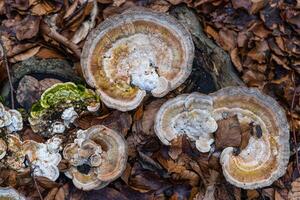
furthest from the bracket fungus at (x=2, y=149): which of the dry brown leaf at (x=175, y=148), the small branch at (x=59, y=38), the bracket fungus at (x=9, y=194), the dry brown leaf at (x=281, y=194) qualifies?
the dry brown leaf at (x=281, y=194)

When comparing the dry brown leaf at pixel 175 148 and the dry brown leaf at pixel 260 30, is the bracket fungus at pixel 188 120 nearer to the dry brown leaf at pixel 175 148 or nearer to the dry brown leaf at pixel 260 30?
the dry brown leaf at pixel 175 148

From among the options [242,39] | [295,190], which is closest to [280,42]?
[242,39]

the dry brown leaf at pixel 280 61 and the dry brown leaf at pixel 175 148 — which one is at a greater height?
the dry brown leaf at pixel 280 61

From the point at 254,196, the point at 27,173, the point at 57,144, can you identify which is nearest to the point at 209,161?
the point at 254,196

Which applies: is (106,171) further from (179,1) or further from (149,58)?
(179,1)

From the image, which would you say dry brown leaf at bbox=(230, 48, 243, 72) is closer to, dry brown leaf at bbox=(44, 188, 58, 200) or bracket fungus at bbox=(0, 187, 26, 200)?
dry brown leaf at bbox=(44, 188, 58, 200)
